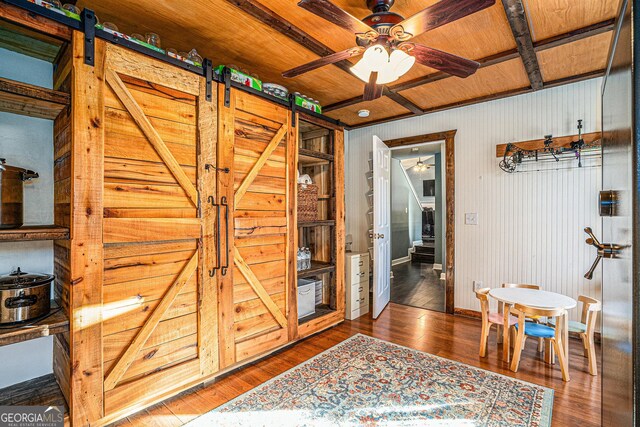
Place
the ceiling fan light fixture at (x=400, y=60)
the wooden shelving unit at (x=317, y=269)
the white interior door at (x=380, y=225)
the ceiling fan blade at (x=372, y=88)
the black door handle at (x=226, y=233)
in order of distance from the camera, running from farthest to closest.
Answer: the white interior door at (x=380, y=225)
the wooden shelving unit at (x=317, y=269)
the black door handle at (x=226, y=233)
the ceiling fan blade at (x=372, y=88)
the ceiling fan light fixture at (x=400, y=60)

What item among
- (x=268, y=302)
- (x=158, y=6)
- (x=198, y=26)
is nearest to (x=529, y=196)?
(x=268, y=302)

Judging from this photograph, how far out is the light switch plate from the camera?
12.8 ft

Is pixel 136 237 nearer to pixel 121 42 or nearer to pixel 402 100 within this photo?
pixel 121 42

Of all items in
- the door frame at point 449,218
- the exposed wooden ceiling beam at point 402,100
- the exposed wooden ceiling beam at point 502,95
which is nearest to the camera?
the exposed wooden ceiling beam at point 502,95

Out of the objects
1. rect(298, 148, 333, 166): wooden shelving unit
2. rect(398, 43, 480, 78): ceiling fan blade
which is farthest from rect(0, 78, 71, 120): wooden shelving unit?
rect(398, 43, 480, 78): ceiling fan blade

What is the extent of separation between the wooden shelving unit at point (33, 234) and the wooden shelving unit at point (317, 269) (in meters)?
1.94

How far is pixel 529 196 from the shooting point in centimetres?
353

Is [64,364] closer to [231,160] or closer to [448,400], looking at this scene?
[231,160]

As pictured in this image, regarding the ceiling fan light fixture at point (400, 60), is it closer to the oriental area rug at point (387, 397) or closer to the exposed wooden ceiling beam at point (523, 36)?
the exposed wooden ceiling beam at point (523, 36)

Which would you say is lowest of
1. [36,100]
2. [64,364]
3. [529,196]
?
[64,364]

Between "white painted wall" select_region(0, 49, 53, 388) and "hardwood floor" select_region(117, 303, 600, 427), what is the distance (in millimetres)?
770

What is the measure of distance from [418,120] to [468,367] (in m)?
3.19

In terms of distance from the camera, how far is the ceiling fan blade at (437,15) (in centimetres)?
147

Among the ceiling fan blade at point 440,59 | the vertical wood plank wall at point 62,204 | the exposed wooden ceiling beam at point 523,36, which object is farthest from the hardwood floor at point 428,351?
the exposed wooden ceiling beam at point 523,36
